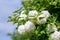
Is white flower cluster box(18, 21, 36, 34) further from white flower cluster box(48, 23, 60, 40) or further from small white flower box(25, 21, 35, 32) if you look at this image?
white flower cluster box(48, 23, 60, 40)

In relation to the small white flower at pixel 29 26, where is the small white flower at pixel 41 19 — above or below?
above

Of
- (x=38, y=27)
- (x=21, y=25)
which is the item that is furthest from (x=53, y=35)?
(x=21, y=25)

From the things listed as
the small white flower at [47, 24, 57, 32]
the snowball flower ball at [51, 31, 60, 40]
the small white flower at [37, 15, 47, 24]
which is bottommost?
the snowball flower ball at [51, 31, 60, 40]

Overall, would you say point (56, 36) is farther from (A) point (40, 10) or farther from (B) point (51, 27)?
(A) point (40, 10)

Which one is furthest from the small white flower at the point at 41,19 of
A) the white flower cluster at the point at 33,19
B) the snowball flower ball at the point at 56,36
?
the snowball flower ball at the point at 56,36

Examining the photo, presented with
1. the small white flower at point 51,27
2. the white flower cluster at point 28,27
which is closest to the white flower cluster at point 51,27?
the small white flower at point 51,27

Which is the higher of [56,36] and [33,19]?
[33,19]

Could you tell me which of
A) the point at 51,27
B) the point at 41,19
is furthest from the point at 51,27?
the point at 41,19

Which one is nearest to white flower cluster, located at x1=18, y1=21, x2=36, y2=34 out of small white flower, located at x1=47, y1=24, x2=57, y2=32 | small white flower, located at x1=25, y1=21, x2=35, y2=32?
small white flower, located at x1=25, y1=21, x2=35, y2=32

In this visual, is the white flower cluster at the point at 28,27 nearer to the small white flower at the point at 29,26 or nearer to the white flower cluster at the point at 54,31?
the small white flower at the point at 29,26

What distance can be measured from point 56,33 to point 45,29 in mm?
104

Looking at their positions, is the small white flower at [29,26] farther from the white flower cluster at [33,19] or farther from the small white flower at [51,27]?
the small white flower at [51,27]

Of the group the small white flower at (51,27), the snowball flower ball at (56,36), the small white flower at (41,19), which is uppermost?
the small white flower at (41,19)

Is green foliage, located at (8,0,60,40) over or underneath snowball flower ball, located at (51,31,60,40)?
over
